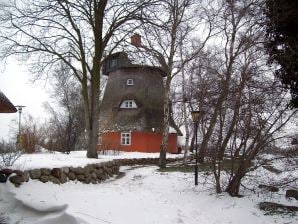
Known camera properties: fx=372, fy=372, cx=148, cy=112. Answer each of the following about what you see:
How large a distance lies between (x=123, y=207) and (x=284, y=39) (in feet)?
17.7

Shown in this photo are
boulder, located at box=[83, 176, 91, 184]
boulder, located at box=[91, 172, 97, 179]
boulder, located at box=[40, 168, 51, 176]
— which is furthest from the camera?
boulder, located at box=[91, 172, 97, 179]

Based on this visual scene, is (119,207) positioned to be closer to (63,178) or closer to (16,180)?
(63,178)

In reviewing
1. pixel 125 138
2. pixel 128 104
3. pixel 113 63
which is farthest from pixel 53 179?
pixel 113 63

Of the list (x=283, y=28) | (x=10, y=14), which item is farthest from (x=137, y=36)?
(x=283, y=28)

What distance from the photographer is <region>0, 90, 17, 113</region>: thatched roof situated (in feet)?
32.0

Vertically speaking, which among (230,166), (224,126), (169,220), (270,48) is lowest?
(169,220)

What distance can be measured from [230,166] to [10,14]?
38.3ft

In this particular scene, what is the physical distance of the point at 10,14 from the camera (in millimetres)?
16406

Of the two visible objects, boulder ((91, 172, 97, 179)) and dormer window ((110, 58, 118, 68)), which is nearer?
boulder ((91, 172, 97, 179))

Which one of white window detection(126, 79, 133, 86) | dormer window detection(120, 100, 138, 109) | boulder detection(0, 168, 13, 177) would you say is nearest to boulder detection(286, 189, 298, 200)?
boulder detection(0, 168, 13, 177)

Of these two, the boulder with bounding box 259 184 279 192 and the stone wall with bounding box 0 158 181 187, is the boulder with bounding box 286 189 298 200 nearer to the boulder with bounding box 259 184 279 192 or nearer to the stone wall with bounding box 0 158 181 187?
the boulder with bounding box 259 184 279 192

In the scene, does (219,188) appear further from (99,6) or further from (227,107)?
(99,6)

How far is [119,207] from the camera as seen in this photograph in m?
9.05

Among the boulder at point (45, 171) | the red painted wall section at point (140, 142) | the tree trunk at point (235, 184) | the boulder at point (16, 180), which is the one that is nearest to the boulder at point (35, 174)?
the boulder at point (45, 171)
